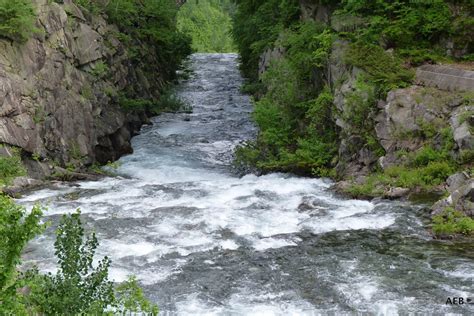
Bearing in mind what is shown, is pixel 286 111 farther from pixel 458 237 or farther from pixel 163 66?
pixel 163 66

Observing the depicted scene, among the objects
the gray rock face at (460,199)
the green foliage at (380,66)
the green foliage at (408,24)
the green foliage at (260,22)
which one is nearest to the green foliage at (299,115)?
the green foliage at (380,66)

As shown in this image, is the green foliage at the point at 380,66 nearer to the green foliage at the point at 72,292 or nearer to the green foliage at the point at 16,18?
the green foliage at the point at 16,18

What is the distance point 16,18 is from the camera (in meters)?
18.2

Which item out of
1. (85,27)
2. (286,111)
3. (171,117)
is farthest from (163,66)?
(286,111)

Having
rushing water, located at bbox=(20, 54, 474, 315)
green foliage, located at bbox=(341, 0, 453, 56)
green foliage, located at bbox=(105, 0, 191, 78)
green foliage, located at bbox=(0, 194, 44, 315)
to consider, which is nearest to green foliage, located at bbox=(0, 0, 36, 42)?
rushing water, located at bbox=(20, 54, 474, 315)

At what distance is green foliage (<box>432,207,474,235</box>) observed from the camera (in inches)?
457

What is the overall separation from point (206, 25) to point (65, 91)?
64280mm

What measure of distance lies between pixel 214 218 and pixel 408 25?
392 inches

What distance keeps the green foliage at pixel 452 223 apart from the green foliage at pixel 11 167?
1204 centimetres

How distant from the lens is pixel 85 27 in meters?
23.7

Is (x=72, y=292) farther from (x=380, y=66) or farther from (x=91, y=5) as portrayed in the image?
(x=91, y=5)

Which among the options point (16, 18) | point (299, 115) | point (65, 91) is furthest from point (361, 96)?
point (16, 18)

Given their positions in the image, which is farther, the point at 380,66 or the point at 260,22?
the point at 260,22

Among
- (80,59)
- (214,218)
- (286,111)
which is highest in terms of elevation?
(80,59)
